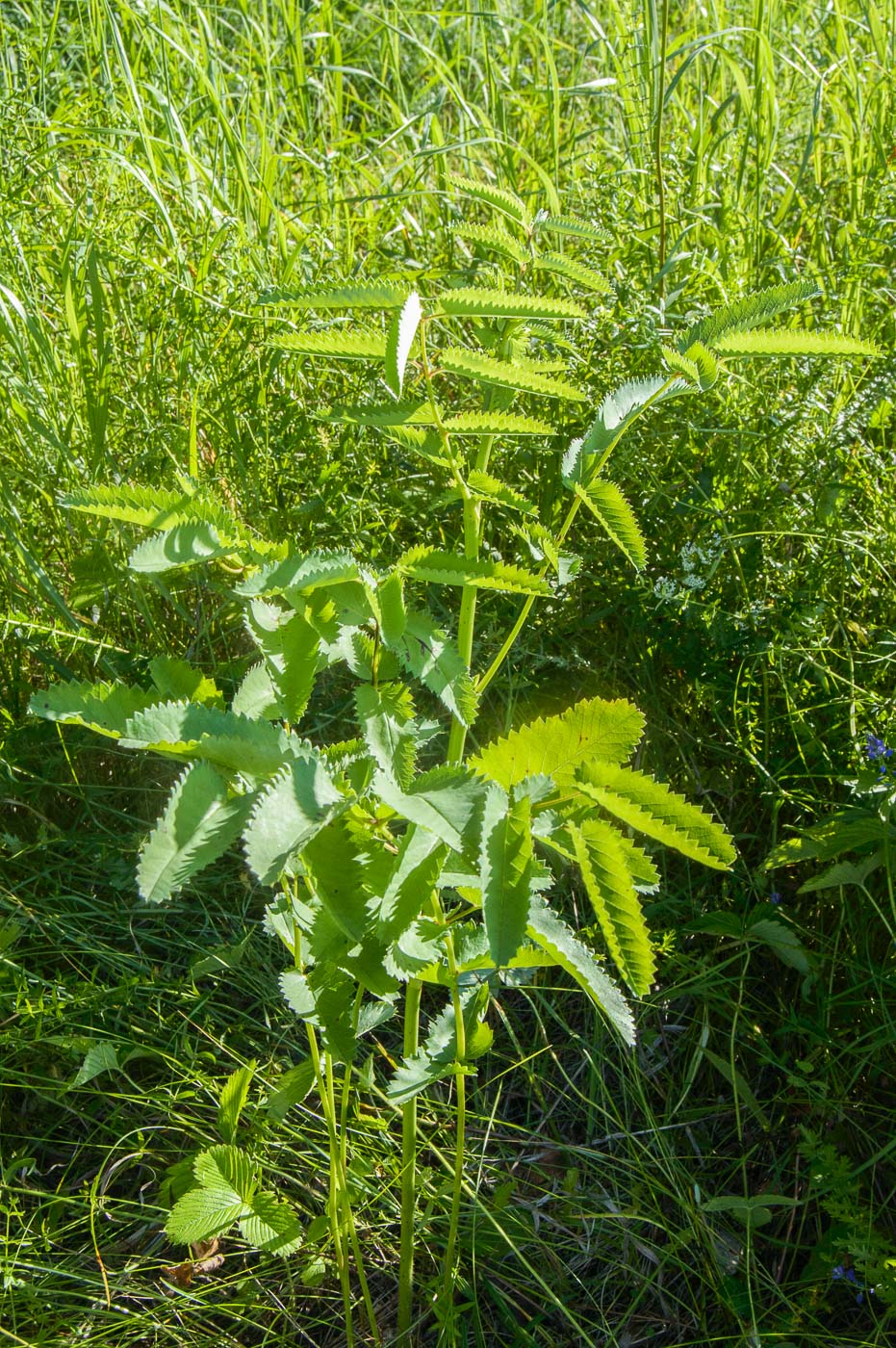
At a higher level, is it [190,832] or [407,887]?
[190,832]

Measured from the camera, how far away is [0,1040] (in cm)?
177

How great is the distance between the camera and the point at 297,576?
3.85ft

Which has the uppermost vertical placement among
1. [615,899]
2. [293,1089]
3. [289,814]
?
[289,814]

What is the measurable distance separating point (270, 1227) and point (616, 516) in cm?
91

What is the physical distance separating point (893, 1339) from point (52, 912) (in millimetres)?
1348

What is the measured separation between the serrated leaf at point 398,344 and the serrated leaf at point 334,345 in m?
0.08

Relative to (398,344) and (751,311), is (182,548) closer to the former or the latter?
(398,344)

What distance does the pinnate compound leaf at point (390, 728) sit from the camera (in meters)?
1.15

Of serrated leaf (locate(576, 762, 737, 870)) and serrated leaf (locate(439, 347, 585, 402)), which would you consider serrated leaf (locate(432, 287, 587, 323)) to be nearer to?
serrated leaf (locate(439, 347, 585, 402))

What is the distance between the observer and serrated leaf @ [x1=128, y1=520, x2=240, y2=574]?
1137 mm

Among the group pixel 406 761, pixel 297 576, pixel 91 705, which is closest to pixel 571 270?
pixel 297 576

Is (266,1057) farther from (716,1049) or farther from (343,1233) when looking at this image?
(716,1049)

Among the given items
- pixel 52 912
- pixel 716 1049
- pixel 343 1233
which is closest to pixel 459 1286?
pixel 343 1233

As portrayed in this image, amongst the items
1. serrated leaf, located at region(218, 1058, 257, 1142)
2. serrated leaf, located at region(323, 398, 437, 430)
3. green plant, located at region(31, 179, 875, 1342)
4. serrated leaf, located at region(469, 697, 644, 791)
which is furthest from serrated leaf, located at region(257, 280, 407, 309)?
serrated leaf, located at region(218, 1058, 257, 1142)
